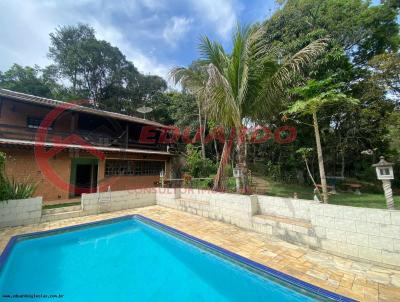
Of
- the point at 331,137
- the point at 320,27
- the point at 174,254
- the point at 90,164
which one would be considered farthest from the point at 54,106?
the point at 331,137

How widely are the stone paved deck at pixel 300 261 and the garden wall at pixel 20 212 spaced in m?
0.37

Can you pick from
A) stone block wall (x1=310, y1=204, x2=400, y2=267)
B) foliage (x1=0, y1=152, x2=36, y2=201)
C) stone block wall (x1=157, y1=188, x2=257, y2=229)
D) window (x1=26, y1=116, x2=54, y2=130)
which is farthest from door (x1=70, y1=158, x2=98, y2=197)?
stone block wall (x1=310, y1=204, x2=400, y2=267)

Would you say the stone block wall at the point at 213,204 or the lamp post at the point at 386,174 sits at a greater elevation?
the lamp post at the point at 386,174

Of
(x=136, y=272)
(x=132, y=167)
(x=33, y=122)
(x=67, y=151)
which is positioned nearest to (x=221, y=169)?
(x=136, y=272)

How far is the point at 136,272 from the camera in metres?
5.18

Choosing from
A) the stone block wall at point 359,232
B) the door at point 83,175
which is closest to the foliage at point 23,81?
the door at point 83,175

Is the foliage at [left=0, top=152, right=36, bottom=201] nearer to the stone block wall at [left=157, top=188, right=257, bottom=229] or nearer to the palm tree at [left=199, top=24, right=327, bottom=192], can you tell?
the stone block wall at [left=157, top=188, right=257, bottom=229]

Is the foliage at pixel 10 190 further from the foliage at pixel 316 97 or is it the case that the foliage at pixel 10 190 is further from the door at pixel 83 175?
the foliage at pixel 316 97

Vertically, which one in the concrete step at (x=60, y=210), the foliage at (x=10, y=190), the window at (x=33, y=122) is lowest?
the concrete step at (x=60, y=210)

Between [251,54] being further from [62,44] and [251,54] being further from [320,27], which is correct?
[62,44]

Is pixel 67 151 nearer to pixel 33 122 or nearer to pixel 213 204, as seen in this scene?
pixel 33 122

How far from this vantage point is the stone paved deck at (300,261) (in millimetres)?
3746

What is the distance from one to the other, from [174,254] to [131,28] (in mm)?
13624

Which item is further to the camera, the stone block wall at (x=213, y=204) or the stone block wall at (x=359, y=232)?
the stone block wall at (x=213, y=204)
